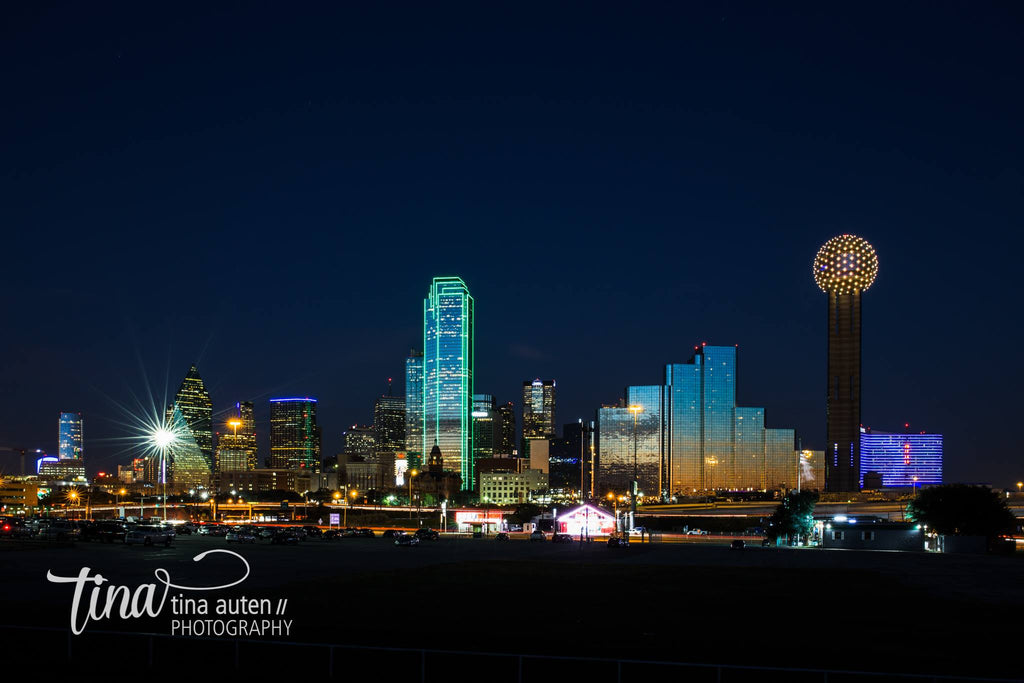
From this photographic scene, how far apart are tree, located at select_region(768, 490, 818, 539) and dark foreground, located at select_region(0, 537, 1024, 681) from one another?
1867 inches

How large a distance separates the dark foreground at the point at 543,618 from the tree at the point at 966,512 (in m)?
31.9

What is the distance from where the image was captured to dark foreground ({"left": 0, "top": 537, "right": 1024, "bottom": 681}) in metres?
20.1

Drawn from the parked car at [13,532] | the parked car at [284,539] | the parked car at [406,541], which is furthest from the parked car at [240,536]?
the parked car at [13,532]

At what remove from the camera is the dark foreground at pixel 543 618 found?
2012cm

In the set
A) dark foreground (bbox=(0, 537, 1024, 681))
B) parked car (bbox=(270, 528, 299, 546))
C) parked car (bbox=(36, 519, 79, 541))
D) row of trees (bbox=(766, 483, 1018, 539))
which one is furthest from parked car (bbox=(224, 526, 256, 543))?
row of trees (bbox=(766, 483, 1018, 539))

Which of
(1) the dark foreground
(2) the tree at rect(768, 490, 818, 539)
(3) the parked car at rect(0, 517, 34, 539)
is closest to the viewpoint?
(1) the dark foreground

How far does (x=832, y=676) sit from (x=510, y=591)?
18.8 meters

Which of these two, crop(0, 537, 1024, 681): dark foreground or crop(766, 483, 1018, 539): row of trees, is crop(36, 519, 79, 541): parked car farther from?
crop(766, 483, 1018, 539): row of trees

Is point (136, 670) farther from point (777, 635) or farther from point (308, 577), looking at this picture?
point (308, 577)

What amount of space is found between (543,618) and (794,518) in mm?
80356

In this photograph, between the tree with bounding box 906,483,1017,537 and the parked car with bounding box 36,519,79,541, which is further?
the tree with bounding box 906,483,1017,537

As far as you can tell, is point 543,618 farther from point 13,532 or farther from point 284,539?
point 13,532

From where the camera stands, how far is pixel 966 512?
277 ft

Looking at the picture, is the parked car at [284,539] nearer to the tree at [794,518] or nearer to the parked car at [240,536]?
the parked car at [240,536]
